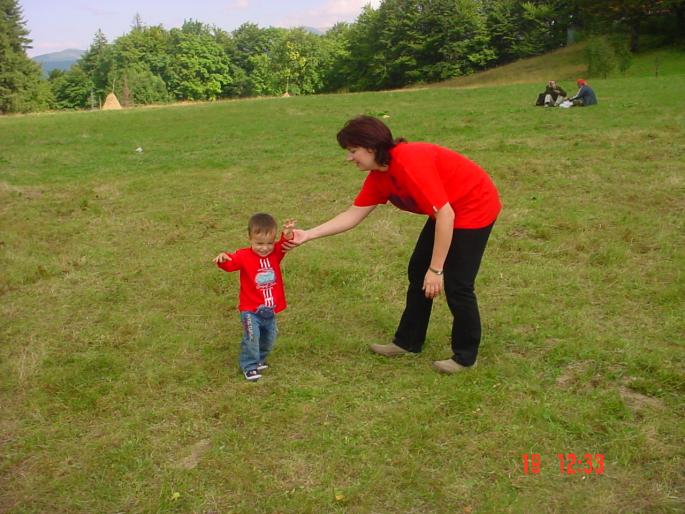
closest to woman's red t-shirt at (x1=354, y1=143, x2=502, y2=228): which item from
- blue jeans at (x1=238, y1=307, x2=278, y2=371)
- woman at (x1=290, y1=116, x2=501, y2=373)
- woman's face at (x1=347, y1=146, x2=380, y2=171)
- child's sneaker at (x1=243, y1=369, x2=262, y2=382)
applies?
woman at (x1=290, y1=116, x2=501, y2=373)

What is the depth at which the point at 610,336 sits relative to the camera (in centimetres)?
455

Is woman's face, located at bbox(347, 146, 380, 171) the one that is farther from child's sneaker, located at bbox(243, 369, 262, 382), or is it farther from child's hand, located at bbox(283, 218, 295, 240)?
child's sneaker, located at bbox(243, 369, 262, 382)

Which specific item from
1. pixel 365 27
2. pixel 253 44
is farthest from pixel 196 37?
pixel 365 27

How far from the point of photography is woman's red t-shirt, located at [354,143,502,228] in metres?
3.54

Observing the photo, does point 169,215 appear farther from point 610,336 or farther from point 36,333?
point 610,336

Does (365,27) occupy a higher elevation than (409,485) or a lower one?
higher

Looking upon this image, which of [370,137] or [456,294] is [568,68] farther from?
[370,137]

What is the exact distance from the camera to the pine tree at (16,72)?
204 feet

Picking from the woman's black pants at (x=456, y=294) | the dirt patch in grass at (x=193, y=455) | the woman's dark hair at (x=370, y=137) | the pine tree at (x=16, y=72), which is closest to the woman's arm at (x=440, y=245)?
the woman's black pants at (x=456, y=294)

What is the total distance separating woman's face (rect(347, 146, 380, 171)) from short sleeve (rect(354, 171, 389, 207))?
20 centimetres

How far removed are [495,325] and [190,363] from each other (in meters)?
2.41

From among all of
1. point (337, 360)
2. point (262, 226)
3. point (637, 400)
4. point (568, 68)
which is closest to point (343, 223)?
point (262, 226)

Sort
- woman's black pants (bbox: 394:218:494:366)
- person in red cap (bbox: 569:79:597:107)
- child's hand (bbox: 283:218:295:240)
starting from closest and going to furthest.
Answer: woman's black pants (bbox: 394:218:494:366) < child's hand (bbox: 283:218:295:240) < person in red cap (bbox: 569:79:597:107)

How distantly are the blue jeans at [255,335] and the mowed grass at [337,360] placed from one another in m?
0.15
